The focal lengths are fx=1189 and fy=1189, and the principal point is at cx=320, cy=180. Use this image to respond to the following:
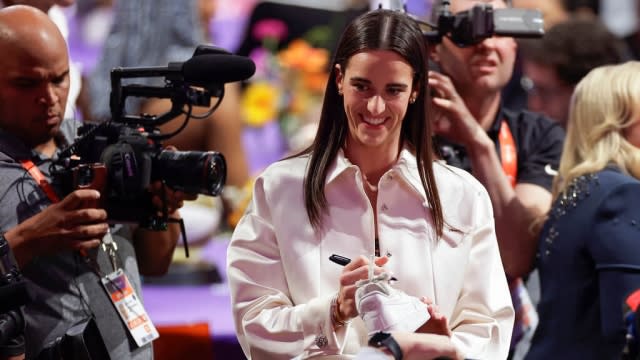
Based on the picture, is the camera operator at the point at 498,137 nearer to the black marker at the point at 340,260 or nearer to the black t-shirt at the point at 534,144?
the black t-shirt at the point at 534,144

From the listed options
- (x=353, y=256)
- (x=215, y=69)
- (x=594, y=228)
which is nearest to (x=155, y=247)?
(x=215, y=69)

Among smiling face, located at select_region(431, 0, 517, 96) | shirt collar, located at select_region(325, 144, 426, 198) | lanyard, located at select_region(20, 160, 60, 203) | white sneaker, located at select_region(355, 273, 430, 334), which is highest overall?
smiling face, located at select_region(431, 0, 517, 96)

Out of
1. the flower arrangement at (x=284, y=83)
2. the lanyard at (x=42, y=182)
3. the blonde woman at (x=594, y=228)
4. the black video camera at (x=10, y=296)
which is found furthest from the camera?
the flower arrangement at (x=284, y=83)

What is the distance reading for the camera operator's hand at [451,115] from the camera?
11.0 feet

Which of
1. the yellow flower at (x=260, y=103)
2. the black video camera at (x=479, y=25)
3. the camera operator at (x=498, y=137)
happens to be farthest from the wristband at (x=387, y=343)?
the yellow flower at (x=260, y=103)

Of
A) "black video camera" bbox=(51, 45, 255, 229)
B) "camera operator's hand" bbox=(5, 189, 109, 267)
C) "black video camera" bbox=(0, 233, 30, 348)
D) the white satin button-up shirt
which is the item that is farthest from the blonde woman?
"black video camera" bbox=(0, 233, 30, 348)

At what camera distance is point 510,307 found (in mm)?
2625

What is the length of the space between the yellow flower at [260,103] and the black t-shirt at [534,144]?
1.83m

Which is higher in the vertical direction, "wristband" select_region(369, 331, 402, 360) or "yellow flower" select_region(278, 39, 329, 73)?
"yellow flower" select_region(278, 39, 329, 73)

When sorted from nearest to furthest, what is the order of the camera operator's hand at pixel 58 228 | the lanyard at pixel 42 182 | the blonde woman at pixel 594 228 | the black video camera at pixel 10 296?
the black video camera at pixel 10 296
the camera operator's hand at pixel 58 228
the lanyard at pixel 42 182
the blonde woman at pixel 594 228

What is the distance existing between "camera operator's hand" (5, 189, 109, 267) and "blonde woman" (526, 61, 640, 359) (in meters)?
1.33

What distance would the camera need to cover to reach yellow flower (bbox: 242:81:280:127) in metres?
5.36

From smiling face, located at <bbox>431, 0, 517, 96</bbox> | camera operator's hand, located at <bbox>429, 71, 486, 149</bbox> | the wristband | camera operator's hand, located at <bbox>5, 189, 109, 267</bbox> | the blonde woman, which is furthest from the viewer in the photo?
smiling face, located at <bbox>431, 0, 517, 96</bbox>

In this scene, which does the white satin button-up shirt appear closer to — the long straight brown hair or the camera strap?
the long straight brown hair
